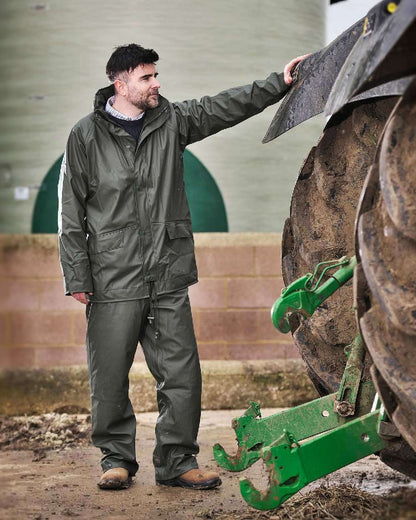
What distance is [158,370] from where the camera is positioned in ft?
13.1

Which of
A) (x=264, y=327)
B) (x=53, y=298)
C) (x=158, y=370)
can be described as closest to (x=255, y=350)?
(x=264, y=327)

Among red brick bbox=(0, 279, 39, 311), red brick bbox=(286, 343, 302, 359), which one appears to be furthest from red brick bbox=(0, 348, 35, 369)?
red brick bbox=(286, 343, 302, 359)

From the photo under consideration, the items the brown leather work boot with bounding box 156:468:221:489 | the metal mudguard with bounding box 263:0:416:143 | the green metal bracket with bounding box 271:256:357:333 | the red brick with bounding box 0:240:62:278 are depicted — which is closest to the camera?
the metal mudguard with bounding box 263:0:416:143

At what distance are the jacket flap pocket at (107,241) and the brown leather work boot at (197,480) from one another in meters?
0.96

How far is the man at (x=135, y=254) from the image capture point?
3.90 m

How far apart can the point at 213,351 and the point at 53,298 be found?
0.96 m

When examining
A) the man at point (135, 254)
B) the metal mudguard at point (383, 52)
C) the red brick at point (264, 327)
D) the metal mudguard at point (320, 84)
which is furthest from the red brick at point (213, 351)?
the metal mudguard at point (383, 52)

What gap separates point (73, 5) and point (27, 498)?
113 inches

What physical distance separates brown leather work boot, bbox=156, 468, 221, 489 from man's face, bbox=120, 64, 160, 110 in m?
1.50

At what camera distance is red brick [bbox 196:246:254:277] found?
5.48 metres

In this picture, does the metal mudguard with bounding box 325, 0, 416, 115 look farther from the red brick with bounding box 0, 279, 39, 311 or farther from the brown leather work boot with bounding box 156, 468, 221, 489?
the red brick with bounding box 0, 279, 39, 311

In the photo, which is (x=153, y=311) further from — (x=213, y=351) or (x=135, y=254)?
(x=213, y=351)

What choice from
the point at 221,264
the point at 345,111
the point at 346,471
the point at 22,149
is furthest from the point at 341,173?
the point at 22,149

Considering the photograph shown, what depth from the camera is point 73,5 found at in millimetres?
5430
